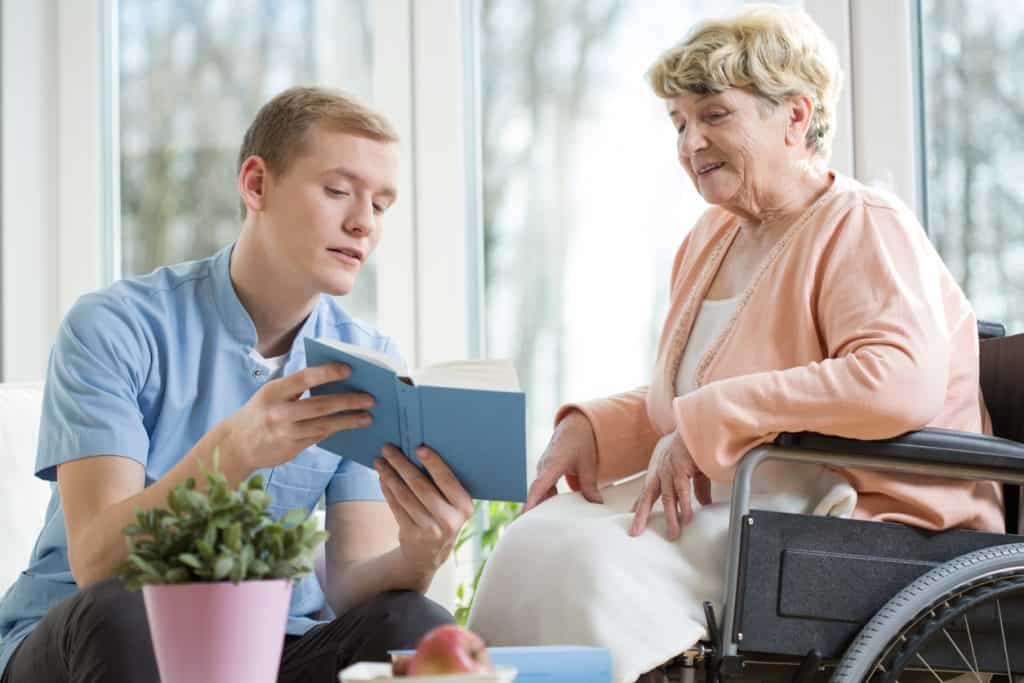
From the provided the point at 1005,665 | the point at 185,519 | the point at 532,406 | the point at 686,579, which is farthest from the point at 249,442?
the point at 532,406

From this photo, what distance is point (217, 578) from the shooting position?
0.99 meters

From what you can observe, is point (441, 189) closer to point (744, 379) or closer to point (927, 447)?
point (744, 379)

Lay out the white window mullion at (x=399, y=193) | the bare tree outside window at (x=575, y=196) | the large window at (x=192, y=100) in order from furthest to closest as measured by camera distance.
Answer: the large window at (x=192, y=100), the white window mullion at (x=399, y=193), the bare tree outside window at (x=575, y=196)

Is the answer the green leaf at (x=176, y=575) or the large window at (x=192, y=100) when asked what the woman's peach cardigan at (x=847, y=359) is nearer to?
the green leaf at (x=176, y=575)

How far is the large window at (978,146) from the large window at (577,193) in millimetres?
549

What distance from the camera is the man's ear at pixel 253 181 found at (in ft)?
5.69

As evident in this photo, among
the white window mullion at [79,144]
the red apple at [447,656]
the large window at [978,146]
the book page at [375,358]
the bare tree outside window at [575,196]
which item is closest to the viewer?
the red apple at [447,656]

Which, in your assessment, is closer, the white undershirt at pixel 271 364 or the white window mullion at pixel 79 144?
the white undershirt at pixel 271 364

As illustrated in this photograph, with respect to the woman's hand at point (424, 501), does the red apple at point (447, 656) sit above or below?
below

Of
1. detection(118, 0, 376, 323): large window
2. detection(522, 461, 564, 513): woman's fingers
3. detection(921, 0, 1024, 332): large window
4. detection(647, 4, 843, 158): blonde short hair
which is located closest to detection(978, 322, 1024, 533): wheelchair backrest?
detection(647, 4, 843, 158): blonde short hair

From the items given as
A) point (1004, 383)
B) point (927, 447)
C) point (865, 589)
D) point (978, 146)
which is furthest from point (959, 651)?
point (978, 146)

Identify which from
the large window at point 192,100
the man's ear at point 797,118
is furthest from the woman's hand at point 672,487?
the large window at point 192,100

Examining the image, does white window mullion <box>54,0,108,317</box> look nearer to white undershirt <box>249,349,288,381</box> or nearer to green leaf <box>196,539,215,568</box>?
white undershirt <box>249,349,288,381</box>

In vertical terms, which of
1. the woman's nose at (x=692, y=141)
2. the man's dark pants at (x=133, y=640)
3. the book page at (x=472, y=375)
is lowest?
the man's dark pants at (x=133, y=640)
